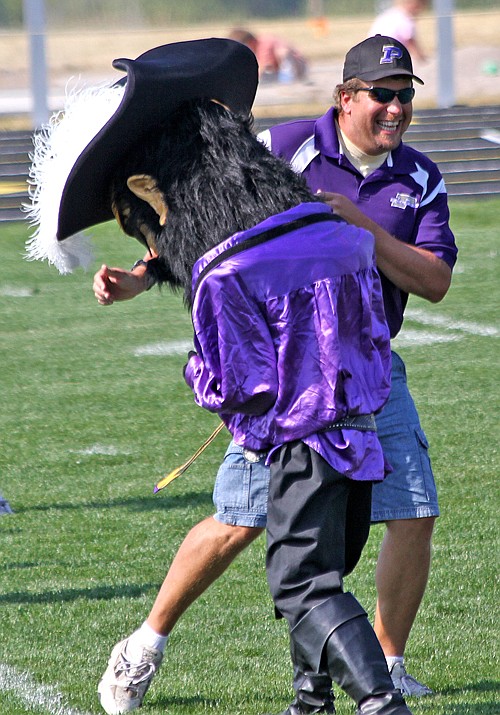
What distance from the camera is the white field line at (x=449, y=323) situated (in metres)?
9.91

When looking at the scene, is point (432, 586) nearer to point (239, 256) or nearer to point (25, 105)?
point (239, 256)

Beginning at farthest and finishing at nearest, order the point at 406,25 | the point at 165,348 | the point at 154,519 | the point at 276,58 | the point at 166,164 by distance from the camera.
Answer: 1. the point at 276,58
2. the point at 406,25
3. the point at 165,348
4. the point at 154,519
5. the point at 166,164

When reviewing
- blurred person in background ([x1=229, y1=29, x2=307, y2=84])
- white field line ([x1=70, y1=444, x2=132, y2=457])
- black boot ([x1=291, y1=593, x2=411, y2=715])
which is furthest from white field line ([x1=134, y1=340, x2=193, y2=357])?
blurred person in background ([x1=229, y1=29, x2=307, y2=84])

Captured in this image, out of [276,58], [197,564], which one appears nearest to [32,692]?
[197,564]

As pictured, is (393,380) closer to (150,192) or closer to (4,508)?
(150,192)

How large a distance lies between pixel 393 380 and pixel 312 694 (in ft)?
3.51

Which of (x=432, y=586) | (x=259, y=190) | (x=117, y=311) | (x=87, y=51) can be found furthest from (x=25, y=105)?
(x=259, y=190)

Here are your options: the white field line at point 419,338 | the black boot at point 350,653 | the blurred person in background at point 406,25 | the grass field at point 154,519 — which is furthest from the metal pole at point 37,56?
the black boot at point 350,653

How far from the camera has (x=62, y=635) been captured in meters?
4.48

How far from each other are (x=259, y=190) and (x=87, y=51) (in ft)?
78.2

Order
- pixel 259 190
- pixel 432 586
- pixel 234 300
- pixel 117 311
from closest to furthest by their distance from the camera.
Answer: pixel 234 300, pixel 259 190, pixel 432 586, pixel 117 311

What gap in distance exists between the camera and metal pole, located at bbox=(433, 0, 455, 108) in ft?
68.0

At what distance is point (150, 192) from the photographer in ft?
10.0

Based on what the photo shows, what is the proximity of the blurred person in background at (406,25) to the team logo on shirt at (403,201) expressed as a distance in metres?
18.7
